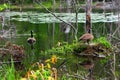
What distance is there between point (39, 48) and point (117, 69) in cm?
801

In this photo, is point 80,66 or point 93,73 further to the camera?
point 80,66

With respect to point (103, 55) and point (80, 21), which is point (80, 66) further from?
point (80, 21)

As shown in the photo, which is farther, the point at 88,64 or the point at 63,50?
the point at 63,50

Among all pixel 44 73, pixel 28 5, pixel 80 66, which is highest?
pixel 44 73

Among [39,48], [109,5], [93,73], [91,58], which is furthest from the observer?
[109,5]

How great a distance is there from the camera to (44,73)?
24.5 ft

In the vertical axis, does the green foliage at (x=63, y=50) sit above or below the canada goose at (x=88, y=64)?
below

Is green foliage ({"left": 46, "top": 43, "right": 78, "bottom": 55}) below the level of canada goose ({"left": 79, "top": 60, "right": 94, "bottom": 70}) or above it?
below

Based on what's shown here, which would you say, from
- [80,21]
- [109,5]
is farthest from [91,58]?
[109,5]

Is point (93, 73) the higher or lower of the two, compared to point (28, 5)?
higher

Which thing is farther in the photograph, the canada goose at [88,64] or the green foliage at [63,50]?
the green foliage at [63,50]

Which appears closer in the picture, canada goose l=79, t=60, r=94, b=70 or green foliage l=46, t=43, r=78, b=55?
canada goose l=79, t=60, r=94, b=70

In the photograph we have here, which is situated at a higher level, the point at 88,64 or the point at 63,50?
the point at 88,64

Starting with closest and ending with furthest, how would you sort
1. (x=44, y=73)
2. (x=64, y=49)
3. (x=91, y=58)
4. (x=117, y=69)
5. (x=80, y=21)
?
(x=44, y=73), (x=117, y=69), (x=91, y=58), (x=64, y=49), (x=80, y=21)
